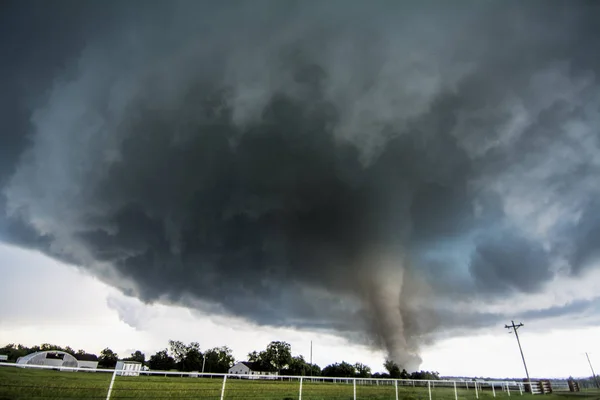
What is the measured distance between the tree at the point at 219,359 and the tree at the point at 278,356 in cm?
1709

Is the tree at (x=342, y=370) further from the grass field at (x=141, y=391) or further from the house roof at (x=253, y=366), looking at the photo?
the grass field at (x=141, y=391)

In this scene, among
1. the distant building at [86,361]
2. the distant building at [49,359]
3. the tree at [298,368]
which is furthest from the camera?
the tree at [298,368]

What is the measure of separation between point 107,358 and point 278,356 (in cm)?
6983

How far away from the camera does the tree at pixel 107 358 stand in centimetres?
12157

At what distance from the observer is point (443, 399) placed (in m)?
22.8

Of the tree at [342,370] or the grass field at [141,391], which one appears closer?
the grass field at [141,391]

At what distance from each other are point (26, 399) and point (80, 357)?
4693 inches

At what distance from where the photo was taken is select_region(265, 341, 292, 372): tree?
124m

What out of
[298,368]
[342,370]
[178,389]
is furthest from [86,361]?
[178,389]

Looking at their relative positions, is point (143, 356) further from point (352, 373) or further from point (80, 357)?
point (352, 373)

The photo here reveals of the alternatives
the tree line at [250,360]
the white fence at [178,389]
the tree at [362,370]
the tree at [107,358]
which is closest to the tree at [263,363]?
the tree line at [250,360]

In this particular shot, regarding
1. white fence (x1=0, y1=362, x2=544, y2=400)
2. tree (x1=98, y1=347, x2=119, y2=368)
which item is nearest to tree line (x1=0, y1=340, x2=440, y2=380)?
tree (x1=98, y1=347, x2=119, y2=368)

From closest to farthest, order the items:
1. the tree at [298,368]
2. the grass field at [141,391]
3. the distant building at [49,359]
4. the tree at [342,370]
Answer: the grass field at [141,391]
the distant building at [49,359]
the tree at [342,370]
the tree at [298,368]

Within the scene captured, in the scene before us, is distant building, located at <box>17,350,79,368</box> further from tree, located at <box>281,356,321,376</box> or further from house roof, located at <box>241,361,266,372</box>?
tree, located at <box>281,356,321,376</box>
